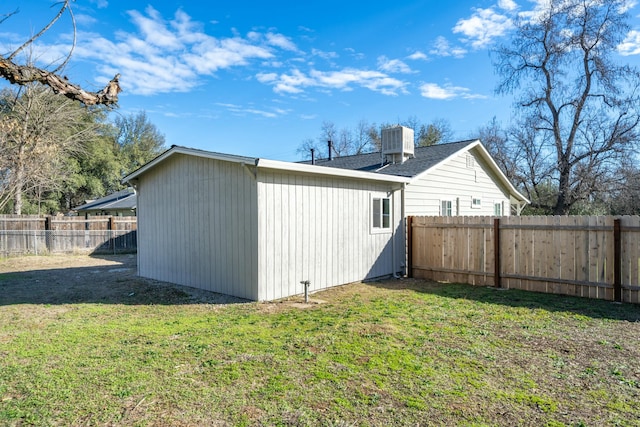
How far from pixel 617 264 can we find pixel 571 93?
1754 centimetres

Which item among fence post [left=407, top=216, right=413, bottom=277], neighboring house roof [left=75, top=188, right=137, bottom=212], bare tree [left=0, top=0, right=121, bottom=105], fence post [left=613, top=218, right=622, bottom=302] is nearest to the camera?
bare tree [left=0, top=0, right=121, bottom=105]

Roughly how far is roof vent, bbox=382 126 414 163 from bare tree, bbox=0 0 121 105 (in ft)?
30.5

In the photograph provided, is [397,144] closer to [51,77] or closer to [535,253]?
[535,253]

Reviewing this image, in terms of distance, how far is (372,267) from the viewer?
9172mm

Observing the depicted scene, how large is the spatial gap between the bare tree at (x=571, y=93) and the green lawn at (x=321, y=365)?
16.8 meters

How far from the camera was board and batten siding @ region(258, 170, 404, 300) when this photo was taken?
22.5 ft

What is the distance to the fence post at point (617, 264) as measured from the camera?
6707 mm

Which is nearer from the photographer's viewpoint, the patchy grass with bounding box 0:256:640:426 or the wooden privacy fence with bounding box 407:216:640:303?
the patchy grass with bounding box 0:256:640:426

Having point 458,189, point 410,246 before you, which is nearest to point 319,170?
point 410,246

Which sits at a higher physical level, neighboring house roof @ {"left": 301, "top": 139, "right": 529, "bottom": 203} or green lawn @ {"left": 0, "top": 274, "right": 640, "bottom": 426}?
neighboring house roof @ {"left": 301, "top": 139, "right": 529, "bottom": 203}

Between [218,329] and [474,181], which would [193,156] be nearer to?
[218,329]

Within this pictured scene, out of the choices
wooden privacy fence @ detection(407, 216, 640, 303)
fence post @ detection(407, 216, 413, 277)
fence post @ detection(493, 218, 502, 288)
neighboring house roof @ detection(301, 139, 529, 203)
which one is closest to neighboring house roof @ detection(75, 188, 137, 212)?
neighboring house roof @ detection(301, 139, 529, 203)

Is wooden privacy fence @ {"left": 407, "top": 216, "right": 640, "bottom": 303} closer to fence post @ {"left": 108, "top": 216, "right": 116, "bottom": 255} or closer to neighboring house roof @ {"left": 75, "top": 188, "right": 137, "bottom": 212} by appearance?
fence post @ {"left": 108, "top": 216, "right": 116, "bottom": 255}

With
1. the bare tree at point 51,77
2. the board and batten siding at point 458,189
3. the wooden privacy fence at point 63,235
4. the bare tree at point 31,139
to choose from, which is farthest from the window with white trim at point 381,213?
the bare tree at point 31,139
